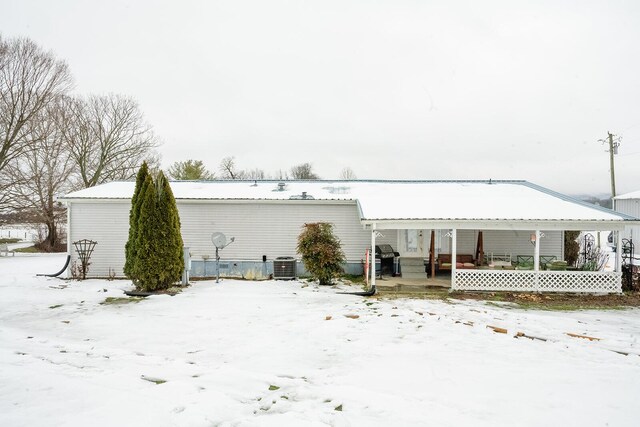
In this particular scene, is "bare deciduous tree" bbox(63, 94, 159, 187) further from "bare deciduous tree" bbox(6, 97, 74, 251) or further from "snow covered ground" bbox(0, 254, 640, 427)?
"snow covered ground" bbox(0, 254, 640, 427)

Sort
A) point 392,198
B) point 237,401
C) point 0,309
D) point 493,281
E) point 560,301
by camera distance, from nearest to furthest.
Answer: point 237,401, point 0,309, point 560,301, point 493,281, point 392,198

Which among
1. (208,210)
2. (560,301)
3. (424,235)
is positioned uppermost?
(208,210)

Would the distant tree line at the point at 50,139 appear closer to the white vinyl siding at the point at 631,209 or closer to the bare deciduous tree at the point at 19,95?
the bare deciduous tree at the point at 19,95

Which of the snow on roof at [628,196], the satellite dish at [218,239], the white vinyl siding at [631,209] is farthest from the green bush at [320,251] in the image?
the snow on roof at [628,196]

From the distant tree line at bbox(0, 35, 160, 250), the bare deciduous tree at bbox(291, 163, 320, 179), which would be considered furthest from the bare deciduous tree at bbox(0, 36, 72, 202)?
the bare deciduous tree at bbox(291, 163, 320, 179)

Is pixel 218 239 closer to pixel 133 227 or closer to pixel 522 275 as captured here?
pixel 133 227

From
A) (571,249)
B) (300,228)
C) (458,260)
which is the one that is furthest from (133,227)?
(571,249)

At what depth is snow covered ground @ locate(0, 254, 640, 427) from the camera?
13.7ft

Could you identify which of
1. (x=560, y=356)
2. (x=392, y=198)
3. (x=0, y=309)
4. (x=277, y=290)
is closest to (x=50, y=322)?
(x=0, y=309)

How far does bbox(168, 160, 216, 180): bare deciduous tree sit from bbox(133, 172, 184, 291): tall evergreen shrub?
25.0 meters

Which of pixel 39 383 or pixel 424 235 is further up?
pixel 424 235

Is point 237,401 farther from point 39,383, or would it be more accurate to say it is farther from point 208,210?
point 208,210

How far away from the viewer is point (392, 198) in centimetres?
1562

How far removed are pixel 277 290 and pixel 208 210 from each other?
5.47m
